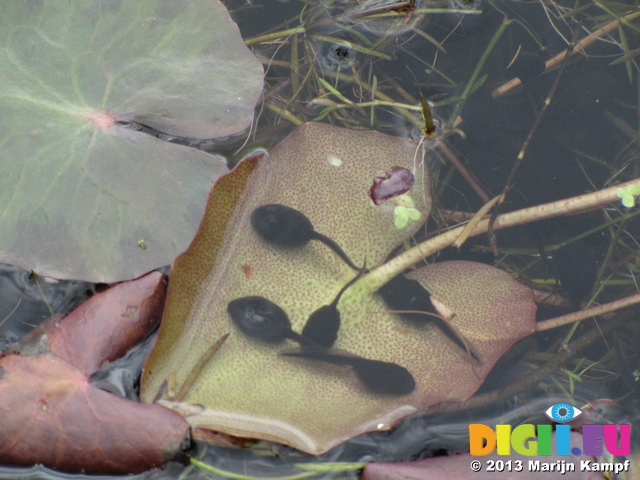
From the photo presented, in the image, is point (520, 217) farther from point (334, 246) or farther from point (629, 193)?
point (334, 246)

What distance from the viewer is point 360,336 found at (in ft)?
5.83

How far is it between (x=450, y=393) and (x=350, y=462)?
0.43 metres

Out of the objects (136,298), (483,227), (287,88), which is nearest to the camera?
(136,298)

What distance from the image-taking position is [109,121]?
1.73 meters

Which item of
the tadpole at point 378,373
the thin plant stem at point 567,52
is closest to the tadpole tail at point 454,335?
the tadpole at point 378,373

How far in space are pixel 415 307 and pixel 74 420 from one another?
117 cm

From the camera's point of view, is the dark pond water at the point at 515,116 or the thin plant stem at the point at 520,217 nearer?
the thin plant stem at the point at 520,217

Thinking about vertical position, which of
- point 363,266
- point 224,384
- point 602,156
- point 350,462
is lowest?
point 350,462

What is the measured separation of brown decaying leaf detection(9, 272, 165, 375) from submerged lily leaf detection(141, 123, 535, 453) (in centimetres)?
10

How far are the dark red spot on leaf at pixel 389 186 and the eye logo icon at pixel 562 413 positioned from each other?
3.28 ft

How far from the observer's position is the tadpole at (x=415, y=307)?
1.82 metres

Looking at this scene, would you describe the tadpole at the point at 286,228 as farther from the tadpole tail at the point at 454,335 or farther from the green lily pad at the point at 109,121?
the tadpole tail at the point at 454,335

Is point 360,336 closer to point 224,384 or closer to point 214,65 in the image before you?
point 224,384

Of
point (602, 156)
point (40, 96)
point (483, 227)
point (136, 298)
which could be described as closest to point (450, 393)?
point (483, 227)
